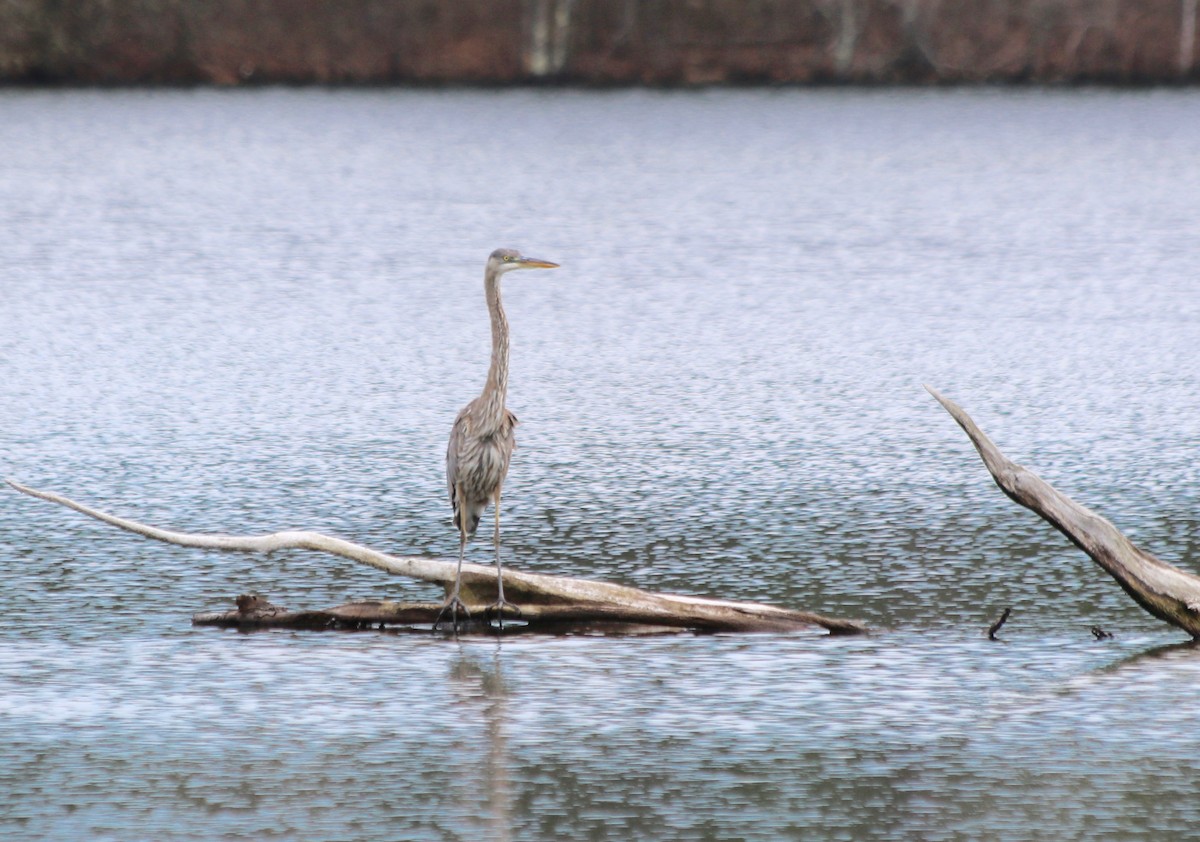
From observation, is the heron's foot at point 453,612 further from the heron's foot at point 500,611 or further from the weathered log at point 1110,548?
the weathered log at point 1110,548

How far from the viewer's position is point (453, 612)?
27.8 feet

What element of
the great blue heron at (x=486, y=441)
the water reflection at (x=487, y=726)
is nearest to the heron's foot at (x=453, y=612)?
the water reflection at (x=487, y=726)

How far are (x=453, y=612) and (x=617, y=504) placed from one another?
8.65 feet

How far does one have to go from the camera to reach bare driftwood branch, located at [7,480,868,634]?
27.0 ft

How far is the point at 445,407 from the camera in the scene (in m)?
14.0

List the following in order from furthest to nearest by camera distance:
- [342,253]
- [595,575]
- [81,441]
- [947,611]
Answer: [342,253], [81,441], [595,575], [947,611]

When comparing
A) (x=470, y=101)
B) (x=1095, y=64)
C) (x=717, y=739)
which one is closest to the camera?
(x=717, y=739)

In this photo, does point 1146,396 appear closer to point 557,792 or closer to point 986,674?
point 986,674

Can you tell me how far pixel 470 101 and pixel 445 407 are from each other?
3497cm

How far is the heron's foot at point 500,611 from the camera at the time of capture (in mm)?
8445

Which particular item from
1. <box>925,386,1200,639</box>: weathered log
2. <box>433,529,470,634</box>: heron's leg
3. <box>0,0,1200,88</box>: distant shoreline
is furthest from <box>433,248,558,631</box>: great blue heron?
<box>0,0,1200,88</box>: distant shoreline

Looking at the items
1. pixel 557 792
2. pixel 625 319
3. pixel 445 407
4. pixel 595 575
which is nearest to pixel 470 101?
pixel 625 319

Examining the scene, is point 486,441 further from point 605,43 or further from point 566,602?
point 605,43

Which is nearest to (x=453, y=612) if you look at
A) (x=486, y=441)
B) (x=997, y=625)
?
(x=486, y=441)
